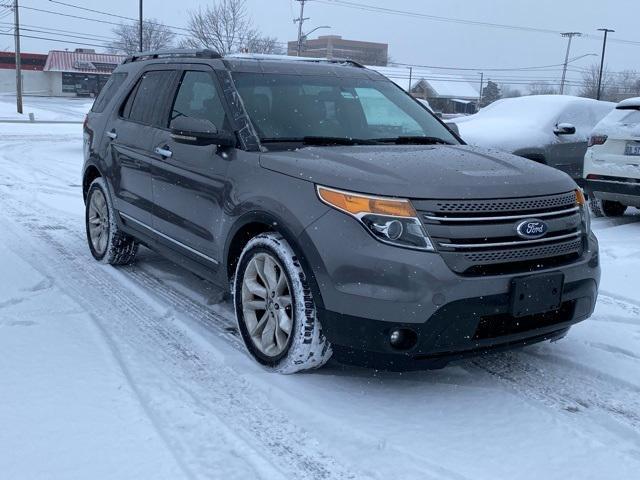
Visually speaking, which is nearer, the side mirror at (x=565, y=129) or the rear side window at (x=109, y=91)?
the rear side window at (x=109, y=91)

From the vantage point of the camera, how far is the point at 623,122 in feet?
26.2

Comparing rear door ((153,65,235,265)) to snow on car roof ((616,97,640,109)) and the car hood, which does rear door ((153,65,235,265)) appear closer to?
the car hood

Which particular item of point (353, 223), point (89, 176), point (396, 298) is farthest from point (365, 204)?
point (89, 176)

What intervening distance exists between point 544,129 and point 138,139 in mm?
6873

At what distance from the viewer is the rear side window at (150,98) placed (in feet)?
16.6

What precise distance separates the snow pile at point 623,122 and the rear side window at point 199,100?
543 cm

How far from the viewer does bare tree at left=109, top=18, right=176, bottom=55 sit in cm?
6575

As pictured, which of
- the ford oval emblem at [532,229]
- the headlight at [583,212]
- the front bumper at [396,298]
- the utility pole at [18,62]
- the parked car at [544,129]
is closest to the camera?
the front bumper at [396,298]

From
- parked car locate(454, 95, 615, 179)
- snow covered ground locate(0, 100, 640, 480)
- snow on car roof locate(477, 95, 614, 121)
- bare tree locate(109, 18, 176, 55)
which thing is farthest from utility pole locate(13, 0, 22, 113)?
snow covered ground locate(0, 100, 640, 480)

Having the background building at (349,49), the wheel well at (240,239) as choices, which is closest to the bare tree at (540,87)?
the background building at (349,49)

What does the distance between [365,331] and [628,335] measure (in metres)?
2.24

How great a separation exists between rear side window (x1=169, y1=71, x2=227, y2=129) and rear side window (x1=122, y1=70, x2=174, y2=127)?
23cm

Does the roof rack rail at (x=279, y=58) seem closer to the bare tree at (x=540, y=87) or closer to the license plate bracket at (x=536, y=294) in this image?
the license plate bracket at (x=536, y=294)

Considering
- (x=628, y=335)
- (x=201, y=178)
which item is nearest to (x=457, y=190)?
(x=201, y=178)
